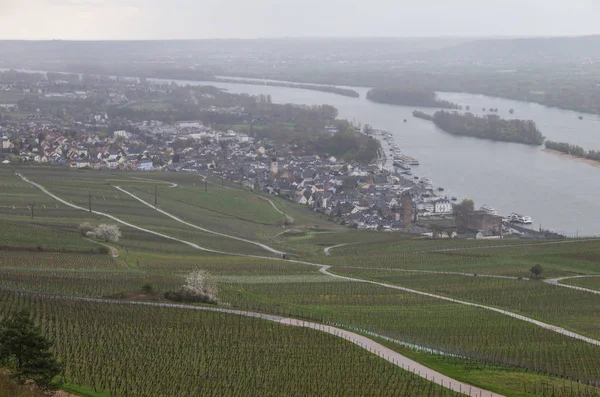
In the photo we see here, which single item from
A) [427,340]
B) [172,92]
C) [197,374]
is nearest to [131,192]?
[427,340]

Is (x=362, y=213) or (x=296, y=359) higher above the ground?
(x=296, y=359)

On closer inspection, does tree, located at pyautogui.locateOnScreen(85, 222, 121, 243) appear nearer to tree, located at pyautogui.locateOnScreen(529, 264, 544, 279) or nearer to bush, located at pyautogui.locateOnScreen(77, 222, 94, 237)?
bush, located at pyautogui.locateOnScreen(77, 222, 94, 237)

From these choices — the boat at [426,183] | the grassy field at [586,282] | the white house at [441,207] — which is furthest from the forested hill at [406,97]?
the grassy field at [586,282]

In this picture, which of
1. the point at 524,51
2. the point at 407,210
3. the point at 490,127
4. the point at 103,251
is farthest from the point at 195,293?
the point at 524,51

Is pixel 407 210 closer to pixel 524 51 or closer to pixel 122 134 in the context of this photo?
pixel 122 134

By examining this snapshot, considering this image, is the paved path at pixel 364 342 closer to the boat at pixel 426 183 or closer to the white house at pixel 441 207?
the white house at pixel 441 207

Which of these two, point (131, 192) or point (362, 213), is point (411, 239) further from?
point (131, 192)

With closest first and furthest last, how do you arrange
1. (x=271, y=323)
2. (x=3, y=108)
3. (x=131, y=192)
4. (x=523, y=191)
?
1. (x=271, y=323)
2. (x=131, y=192)
3. (x=523, y=191)
4. (x=3, y=108)
